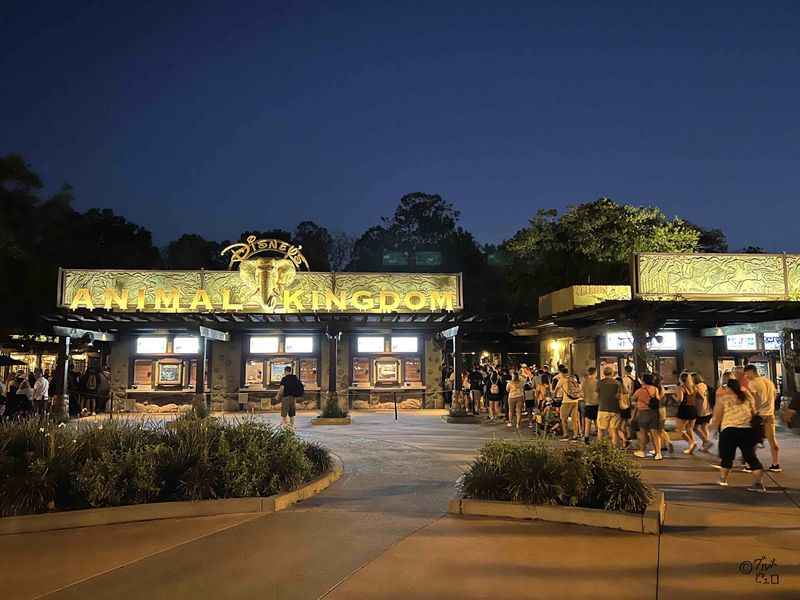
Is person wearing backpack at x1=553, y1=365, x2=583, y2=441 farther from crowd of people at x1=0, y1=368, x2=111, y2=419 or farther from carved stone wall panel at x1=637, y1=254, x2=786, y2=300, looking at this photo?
crowd of people at x1=0, y1=368, x2=111, y2=419

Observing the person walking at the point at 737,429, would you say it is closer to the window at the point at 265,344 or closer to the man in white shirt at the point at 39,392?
the man in white shirt at the point at 39,392

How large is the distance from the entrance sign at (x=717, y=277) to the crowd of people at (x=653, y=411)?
426 centimetres

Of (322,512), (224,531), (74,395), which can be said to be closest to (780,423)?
(322,512)

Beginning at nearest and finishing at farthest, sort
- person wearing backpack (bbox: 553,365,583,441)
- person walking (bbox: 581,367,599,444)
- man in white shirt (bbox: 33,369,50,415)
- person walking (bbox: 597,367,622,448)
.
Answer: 1. person walking (bbox: 597,367,622,448)
2. person walking (bbox: 581,367,599,444)
3. person wearing backpack (bbox: 553,365,583,441)
4. man in white shirt (bbox: 33,369,50,415)

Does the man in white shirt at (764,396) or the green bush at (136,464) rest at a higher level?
the man in white shirt at (764,396)

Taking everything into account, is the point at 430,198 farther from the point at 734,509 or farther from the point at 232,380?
the point at 734,509

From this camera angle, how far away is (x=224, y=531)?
6723 millimetres

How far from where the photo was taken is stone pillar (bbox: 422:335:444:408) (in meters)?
24.3

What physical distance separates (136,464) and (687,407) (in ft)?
31.0

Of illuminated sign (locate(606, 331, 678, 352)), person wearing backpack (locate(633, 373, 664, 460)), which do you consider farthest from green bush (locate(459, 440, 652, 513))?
illuminated sign (locate(606, 331, 678, 352))

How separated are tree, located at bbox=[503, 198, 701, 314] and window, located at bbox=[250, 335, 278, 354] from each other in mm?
16630

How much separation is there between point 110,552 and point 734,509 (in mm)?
6785

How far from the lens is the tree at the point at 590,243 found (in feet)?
111
